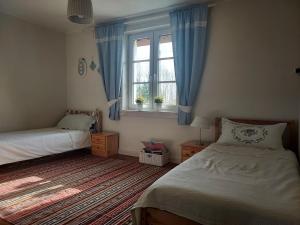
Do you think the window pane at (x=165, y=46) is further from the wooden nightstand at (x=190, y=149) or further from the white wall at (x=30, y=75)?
the white wall at (x=30, y=75)

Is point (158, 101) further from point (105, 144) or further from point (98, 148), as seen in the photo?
point (98, 148)

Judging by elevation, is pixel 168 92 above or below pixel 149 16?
below

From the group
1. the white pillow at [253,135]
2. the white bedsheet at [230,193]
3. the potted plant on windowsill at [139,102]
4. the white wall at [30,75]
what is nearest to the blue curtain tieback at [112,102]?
the potted plant on windowsill at [139,102]

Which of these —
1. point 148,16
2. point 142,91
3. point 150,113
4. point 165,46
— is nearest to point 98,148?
point 150,113

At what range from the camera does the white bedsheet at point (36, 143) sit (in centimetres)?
323

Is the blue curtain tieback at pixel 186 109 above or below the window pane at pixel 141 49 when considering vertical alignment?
below

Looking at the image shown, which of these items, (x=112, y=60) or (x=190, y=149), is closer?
(x=190, y=149)

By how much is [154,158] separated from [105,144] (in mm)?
1017

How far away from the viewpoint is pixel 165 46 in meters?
3.91

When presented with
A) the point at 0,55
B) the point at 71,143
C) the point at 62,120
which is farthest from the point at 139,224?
the point at 0,55

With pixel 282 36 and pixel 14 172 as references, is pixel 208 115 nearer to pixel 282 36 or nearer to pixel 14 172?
pixel 282 36

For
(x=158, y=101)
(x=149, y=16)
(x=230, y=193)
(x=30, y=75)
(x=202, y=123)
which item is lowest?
(x=230, y=193)

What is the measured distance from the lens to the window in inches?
153

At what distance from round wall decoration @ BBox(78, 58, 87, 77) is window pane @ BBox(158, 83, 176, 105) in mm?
1794
